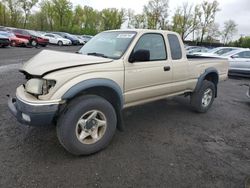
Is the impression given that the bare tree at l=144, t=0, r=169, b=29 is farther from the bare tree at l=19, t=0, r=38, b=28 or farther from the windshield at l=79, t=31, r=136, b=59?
the windshield at l=79, t=31, r=136, b=59

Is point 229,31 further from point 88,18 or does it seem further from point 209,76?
point 209,76

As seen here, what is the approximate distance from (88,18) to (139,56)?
61.6m

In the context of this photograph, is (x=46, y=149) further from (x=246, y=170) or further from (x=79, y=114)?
(x=246, y=170)

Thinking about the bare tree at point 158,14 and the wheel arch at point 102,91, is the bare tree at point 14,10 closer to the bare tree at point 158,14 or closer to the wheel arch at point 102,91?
the bare tree at point 158,14

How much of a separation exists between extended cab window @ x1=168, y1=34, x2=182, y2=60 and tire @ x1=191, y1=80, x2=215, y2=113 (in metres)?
1.22

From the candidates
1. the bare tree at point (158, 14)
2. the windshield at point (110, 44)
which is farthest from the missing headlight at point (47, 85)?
the bare tree at point (158, 14)

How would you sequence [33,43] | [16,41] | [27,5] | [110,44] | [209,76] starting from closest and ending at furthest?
[110,44], [209,76], [16,41], [33,43], [27,5]

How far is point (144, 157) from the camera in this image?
3.67 m

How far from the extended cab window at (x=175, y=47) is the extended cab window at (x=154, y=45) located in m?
0.24

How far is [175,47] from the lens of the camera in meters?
5.05

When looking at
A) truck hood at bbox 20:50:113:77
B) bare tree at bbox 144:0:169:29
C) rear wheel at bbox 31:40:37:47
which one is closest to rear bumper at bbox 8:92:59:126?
truck hood at bbox 20:50:113:77

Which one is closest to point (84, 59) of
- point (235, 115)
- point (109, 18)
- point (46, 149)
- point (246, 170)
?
point (46, 149)

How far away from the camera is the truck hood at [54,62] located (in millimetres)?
3295

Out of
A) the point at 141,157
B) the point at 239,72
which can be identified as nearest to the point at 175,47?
the point at 141,157
